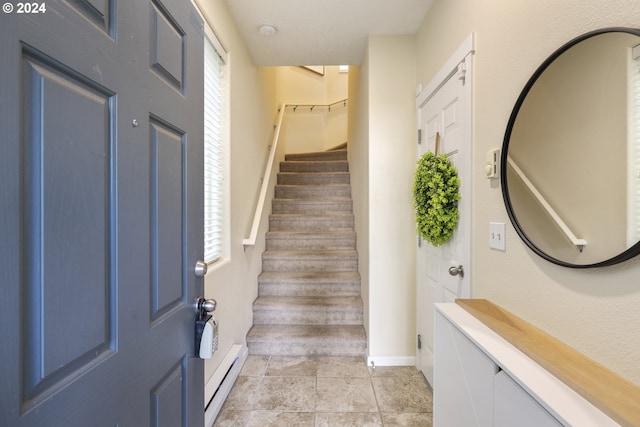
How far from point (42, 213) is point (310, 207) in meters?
3.31

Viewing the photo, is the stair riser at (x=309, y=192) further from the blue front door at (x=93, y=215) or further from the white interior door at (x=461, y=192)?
the blue front door at (x=93, y=215)

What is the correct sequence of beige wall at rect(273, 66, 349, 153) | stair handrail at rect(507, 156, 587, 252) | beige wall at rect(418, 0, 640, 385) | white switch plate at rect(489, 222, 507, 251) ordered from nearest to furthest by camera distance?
beige wall at rect(418, 0, 640, 385)
stair handrail at rect(507, 156, 587, 252)
white switch plate at rect(489, 222, 507, 251)
beige wall at rect(273, 66, 349, 153)

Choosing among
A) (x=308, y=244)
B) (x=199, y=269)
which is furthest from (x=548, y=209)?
Answer: (x=308, y=244)

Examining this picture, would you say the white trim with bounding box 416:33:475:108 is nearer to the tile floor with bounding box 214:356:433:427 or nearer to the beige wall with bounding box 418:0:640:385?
the beige wall with bounding box 418:0:640:385

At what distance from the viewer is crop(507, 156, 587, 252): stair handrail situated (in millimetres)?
803

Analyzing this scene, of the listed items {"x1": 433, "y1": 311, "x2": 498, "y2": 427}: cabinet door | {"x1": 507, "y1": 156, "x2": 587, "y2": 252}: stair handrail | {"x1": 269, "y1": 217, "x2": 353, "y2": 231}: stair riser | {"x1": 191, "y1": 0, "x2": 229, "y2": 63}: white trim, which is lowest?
{"x1": 433, "y1": 311, "x2": 498, "y2": 427}: cabinet door

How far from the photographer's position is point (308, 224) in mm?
3555

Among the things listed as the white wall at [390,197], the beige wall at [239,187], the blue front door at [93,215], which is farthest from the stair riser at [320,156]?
the blue front door at [93,215]

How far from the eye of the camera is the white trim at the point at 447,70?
139 centimetres

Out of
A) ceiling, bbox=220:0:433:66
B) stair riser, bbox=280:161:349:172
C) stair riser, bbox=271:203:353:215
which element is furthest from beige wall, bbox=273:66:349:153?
ceiling, bbox=220:0:433:66

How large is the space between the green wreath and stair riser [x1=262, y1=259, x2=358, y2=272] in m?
1.41

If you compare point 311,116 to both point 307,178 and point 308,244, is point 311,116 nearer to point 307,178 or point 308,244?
point 307,178

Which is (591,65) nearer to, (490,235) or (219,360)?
(490,235)

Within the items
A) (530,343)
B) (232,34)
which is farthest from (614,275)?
(232,34)
